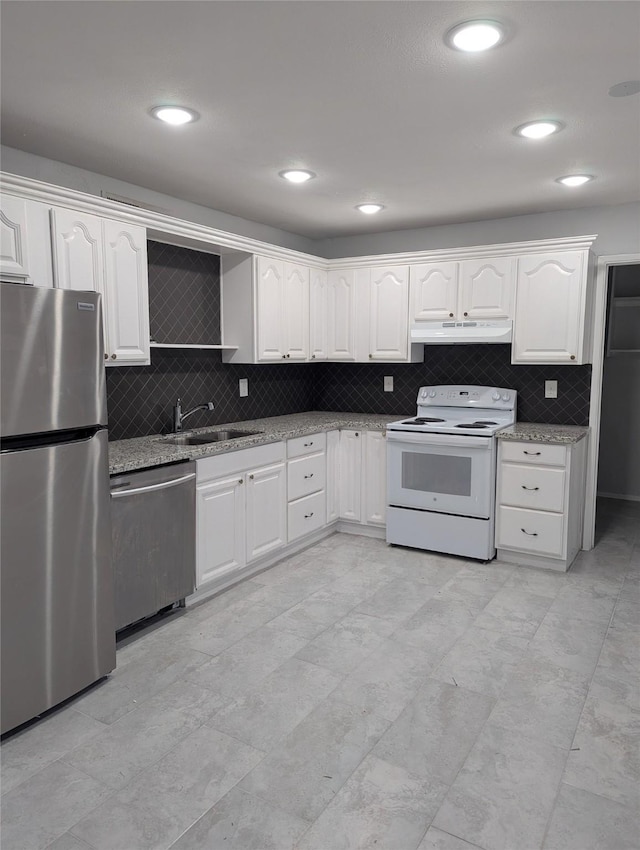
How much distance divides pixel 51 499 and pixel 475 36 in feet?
7.14

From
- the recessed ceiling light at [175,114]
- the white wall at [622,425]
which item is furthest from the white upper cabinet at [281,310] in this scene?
the white wall at [622,425]

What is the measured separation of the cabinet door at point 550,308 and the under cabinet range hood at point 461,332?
0.10 metres

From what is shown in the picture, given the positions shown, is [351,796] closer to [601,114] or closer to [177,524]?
[177,524]

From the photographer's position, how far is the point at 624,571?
3902 mm

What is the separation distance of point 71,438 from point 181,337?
5.73 ft

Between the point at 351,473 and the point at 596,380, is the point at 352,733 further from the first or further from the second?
the point at 596,380

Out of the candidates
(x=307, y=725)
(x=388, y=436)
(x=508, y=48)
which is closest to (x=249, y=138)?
(x=508, y=48)

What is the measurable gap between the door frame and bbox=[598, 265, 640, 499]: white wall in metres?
1.72

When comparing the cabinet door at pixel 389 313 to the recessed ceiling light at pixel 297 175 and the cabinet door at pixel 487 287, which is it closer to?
the cabinet door at pixel 487 287

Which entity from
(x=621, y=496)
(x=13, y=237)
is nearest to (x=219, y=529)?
(x=13, y=237)

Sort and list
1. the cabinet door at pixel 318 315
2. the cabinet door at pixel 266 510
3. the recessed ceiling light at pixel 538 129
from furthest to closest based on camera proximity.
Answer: the cabinet door at pixel 318 315 → the cabinet door at pixel 266 510 → the recessed ceiling light at pixel 538 129

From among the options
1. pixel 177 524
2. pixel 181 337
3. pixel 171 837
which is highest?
pixel 181 337

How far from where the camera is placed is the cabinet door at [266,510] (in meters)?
3.70

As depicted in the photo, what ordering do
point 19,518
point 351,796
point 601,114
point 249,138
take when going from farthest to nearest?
point 249,138 < point 601,114 < point 19,518 < point 351,796
